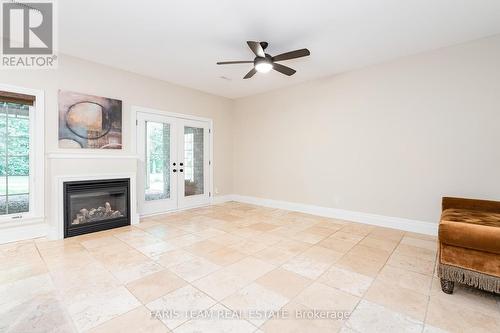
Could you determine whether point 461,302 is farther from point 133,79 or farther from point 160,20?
point 133,79

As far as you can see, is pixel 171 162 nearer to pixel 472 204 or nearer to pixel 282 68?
pixel 282 68

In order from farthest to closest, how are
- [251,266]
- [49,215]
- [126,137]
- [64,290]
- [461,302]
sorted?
1. [126,137]
2. [49,215]
3. [251,266]
4. [64,290]
5. [461,302]

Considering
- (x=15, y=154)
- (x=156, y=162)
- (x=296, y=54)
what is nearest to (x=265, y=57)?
(x=296, y=54)

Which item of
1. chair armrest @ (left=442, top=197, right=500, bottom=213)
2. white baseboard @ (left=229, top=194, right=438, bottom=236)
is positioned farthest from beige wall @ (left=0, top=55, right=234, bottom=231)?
chair armrest @ (left=442, top=197, right=500, bottom=213)

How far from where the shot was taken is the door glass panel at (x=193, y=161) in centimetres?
546

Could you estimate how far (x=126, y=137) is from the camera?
4.40m

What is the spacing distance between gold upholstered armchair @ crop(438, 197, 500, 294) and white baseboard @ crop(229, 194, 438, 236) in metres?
1.52

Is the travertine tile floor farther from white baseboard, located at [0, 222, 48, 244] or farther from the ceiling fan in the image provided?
the ceiling fan

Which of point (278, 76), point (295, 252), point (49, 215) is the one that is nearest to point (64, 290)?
point (49, 215)

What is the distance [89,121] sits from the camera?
3922 mm

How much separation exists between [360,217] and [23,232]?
542cm

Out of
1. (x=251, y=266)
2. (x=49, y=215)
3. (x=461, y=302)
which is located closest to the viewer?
(x=461, y=302)

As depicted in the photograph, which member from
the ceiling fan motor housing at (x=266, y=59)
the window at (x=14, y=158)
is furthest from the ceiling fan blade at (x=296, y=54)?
the window at (x=14, y=158)

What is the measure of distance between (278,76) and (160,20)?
8.11 ft
